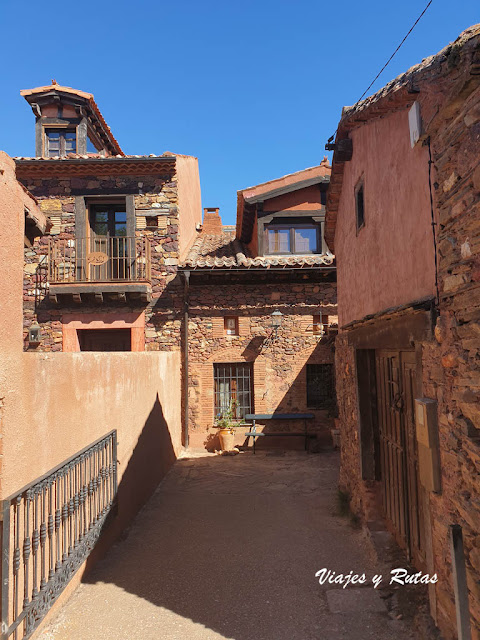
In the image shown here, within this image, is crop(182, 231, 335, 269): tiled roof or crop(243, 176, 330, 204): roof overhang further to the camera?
crop(243, 176, 330, 204): roof overhang

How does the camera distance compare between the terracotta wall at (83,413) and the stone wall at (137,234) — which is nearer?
the terracotta wall at (83,413)

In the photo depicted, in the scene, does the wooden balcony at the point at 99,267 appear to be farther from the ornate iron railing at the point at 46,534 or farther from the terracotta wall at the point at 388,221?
the ornate iron railing at the point at 46,534

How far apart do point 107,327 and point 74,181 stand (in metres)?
4.11

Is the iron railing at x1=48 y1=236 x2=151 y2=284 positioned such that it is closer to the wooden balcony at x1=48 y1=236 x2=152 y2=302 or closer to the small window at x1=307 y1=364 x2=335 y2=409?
the wooden balcony at x1=48 y1=236 x2=152 y2=302

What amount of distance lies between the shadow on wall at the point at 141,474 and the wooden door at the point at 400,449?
3.40 meters

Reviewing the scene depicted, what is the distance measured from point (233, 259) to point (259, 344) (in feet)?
7.89

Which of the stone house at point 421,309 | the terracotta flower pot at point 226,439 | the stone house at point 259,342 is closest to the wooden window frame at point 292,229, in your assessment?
the stone house at point 259,342

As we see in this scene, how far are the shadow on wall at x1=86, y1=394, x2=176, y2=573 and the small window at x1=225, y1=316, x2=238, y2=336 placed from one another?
3.20m

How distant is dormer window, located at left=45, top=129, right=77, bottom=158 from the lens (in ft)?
42.4

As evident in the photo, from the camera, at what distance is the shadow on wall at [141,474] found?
5.23 metres

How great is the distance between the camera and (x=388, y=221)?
4.46 meters

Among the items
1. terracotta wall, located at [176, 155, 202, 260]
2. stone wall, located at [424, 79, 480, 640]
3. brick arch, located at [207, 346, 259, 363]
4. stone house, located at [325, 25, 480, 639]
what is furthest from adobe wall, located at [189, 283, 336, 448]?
stone wall, located at [424, 79, 480, 640]

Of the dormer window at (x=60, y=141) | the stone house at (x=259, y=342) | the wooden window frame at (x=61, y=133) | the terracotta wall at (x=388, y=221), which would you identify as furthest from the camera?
the dormer window at (x=60, y=141)

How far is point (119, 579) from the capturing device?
4.60m
